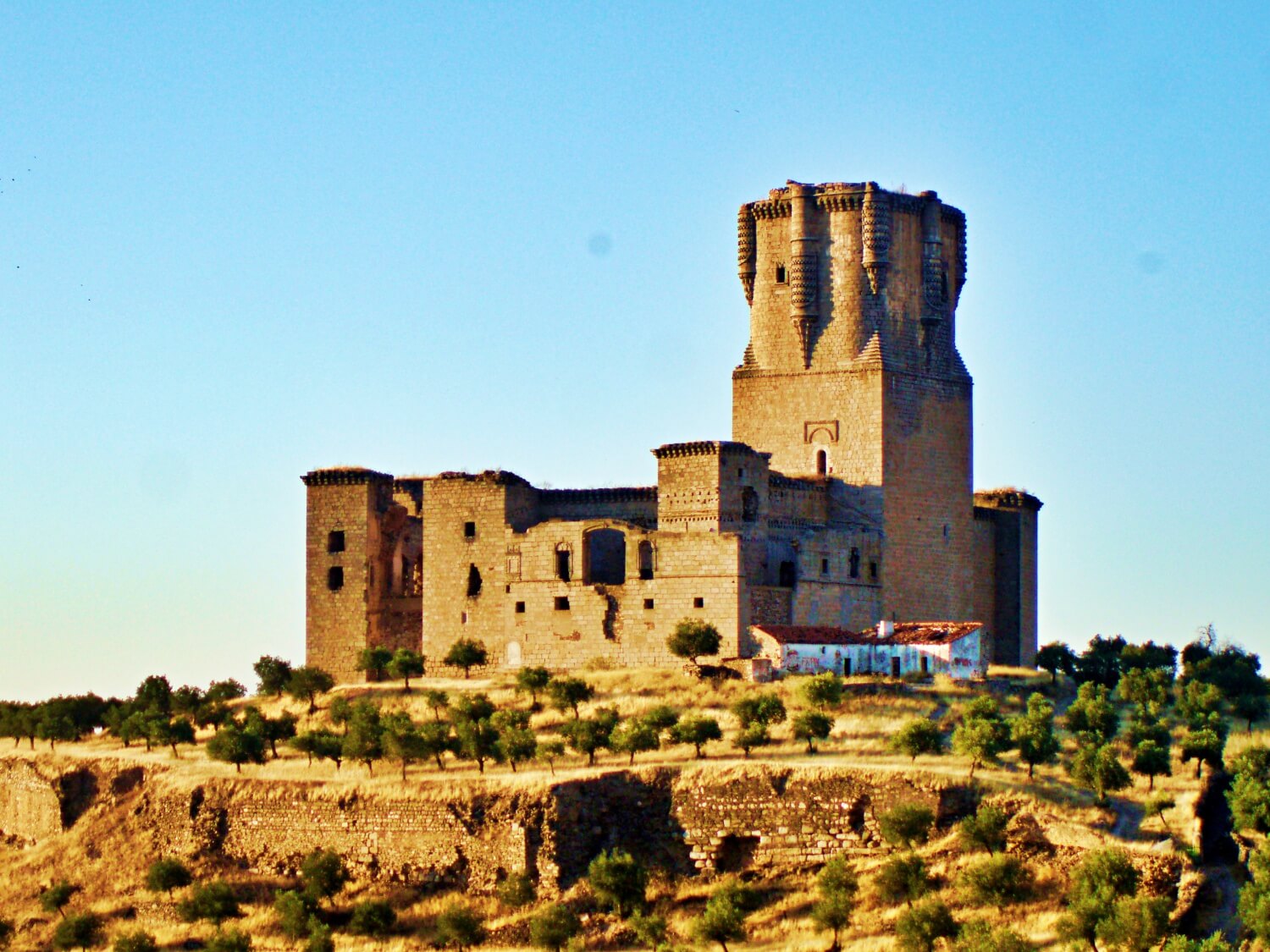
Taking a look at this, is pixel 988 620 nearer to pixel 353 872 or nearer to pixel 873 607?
pixel 873 607

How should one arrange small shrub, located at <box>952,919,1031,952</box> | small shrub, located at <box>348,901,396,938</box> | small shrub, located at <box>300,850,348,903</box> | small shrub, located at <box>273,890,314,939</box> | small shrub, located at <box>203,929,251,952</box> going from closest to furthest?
small shrub, located at <box>952,919,1031,952</box>
small shrub, located at <box>203,929,251,952</box>
small shrub, located at <box>348,901,396,938</box>
small shrub, located at <box>273,890,314,939</box>
small shrub, located at <box>300,850,348,903</box>

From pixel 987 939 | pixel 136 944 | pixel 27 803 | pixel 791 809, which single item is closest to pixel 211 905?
pixel 136 944

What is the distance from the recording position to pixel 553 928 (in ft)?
186

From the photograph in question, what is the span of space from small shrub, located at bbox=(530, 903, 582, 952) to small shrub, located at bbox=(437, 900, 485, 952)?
1221mm

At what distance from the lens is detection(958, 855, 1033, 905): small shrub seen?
55.1 metres

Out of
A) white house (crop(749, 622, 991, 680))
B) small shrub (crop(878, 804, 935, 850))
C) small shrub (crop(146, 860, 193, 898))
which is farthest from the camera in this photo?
white house (crop(749, 622, 991, 680))

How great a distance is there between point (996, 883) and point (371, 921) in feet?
41.4

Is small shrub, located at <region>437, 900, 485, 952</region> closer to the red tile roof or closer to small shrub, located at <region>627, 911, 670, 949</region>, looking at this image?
small shrub, located at <region>627, 911, 670, 949</region>

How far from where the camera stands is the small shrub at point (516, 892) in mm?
58781

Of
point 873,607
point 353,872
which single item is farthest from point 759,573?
point 353,872

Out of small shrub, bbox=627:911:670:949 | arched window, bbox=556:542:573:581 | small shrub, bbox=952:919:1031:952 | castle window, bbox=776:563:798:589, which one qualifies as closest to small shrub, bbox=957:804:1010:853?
small shrub, bbox=952:919:1031:952

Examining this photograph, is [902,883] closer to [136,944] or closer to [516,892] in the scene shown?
[516,892]

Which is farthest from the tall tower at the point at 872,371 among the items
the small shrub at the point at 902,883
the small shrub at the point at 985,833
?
the small shrub at the point at 902,883

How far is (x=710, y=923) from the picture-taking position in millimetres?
55875
